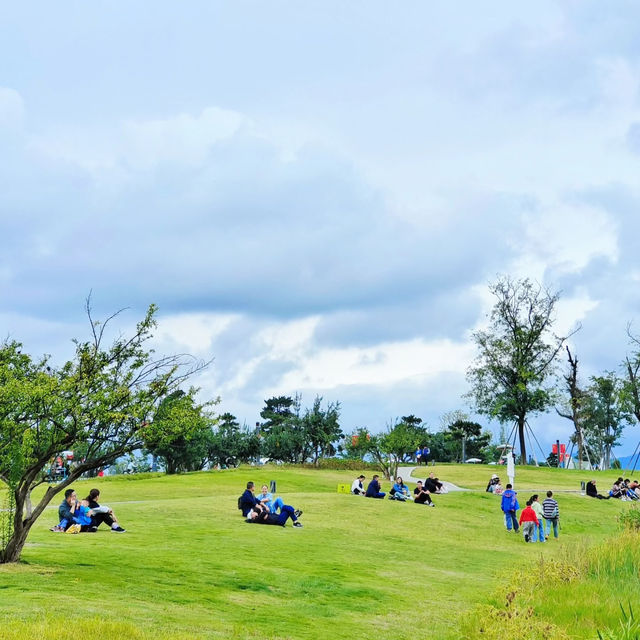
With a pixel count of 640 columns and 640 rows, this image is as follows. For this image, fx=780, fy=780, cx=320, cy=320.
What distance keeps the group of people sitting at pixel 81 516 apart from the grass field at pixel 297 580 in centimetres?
76

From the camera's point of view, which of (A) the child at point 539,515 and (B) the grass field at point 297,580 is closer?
(B) the grass field at point 297,580

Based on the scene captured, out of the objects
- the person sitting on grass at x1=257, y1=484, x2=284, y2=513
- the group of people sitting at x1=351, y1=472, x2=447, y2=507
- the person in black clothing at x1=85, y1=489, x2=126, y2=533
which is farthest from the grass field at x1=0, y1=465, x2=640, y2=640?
the group of people sitting at x1=351, y1=472, x2=447, y2=507

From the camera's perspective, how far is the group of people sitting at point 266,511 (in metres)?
25.6

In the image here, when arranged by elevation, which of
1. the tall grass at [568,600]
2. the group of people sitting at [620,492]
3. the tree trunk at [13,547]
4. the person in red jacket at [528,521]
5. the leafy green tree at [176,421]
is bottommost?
the group of people sitting at [620,492]

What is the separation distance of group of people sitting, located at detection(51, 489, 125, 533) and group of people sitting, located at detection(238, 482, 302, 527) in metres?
5.07

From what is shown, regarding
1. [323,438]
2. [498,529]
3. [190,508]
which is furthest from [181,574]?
[323,438]

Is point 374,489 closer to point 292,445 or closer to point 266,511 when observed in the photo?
point 266,511

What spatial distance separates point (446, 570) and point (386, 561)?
5.21 feet

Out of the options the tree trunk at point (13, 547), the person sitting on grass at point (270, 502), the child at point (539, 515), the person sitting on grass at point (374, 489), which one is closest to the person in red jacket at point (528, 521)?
the child at point (539, 515)

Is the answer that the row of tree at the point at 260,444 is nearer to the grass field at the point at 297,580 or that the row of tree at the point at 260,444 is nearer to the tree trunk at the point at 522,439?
the tree trunk at the point at 522,439

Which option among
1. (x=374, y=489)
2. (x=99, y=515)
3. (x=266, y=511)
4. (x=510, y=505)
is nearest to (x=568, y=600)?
(x=99, y=515)

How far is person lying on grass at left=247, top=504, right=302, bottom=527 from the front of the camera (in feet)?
83.9

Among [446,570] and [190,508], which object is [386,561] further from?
[190,508]

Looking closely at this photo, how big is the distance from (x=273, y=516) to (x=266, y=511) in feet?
1.14
